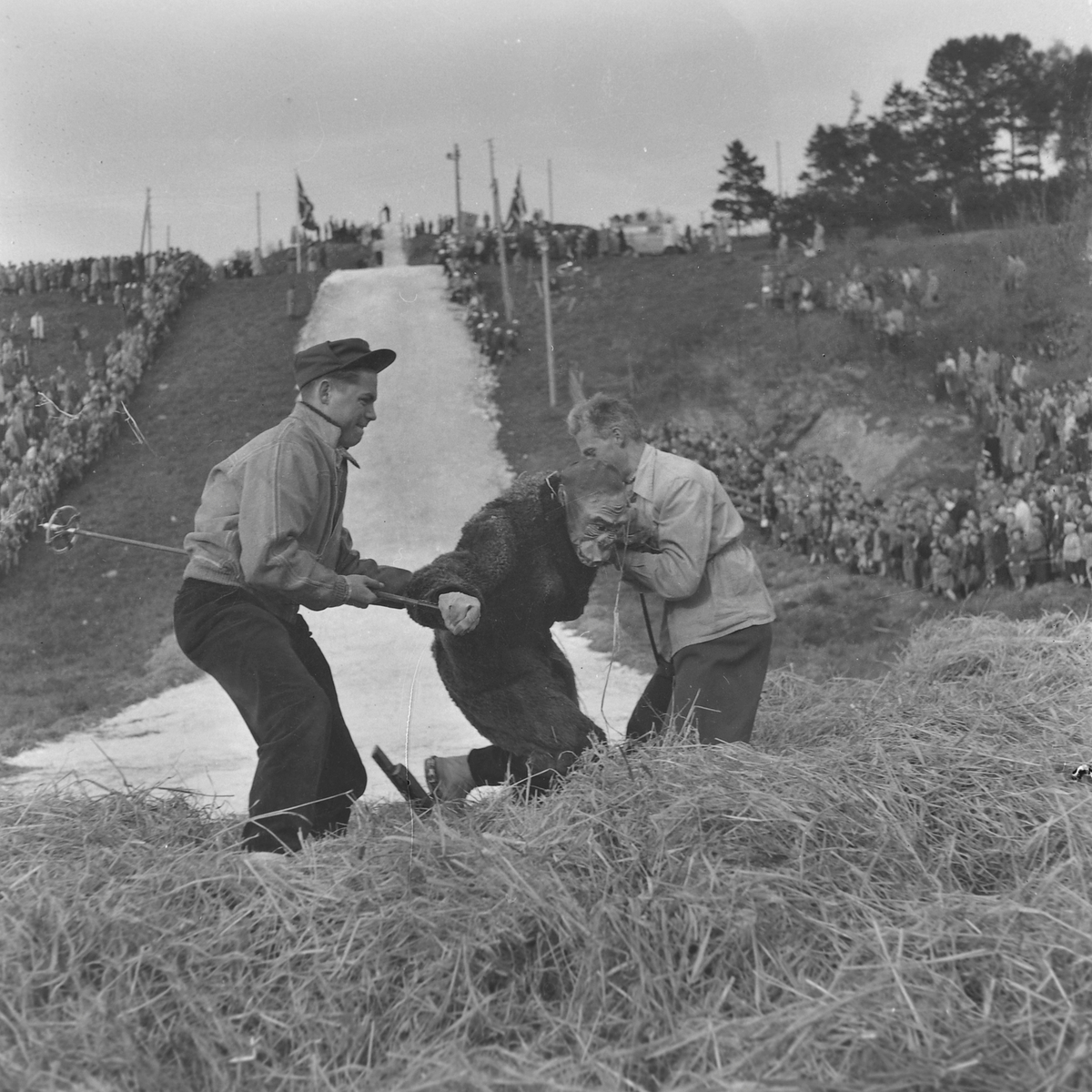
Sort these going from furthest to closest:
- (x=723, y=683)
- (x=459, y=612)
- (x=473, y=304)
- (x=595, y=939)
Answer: (x=473, y=304), (x=723, y=683), (x=459, y=612), (x=595, y=939)

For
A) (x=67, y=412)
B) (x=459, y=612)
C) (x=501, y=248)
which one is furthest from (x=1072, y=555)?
(x=67, y=412)

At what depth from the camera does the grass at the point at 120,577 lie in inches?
212

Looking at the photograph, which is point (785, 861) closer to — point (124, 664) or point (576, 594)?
point (576, 594)

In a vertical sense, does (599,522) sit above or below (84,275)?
below

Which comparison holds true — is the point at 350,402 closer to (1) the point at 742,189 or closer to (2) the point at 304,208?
(2) the point at 304,208

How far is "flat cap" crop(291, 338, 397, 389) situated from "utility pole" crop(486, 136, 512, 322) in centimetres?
207

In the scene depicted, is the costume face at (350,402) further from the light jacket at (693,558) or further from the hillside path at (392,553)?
the hillside path at (392,553)

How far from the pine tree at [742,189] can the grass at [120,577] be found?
2319 mm

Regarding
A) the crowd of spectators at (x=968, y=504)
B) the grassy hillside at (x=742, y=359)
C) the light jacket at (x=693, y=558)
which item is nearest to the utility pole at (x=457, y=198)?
the grassy hillside at (x=742, y=359)

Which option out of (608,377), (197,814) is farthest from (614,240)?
(197,814)

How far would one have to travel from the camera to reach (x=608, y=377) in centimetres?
628

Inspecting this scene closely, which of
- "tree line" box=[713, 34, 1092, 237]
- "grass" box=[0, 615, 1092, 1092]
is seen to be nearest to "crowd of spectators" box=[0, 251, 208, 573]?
"grass" box=[0, 615, 1092, 1092]

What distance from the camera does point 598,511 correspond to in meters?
3.93

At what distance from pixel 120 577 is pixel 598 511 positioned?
2669 mm
